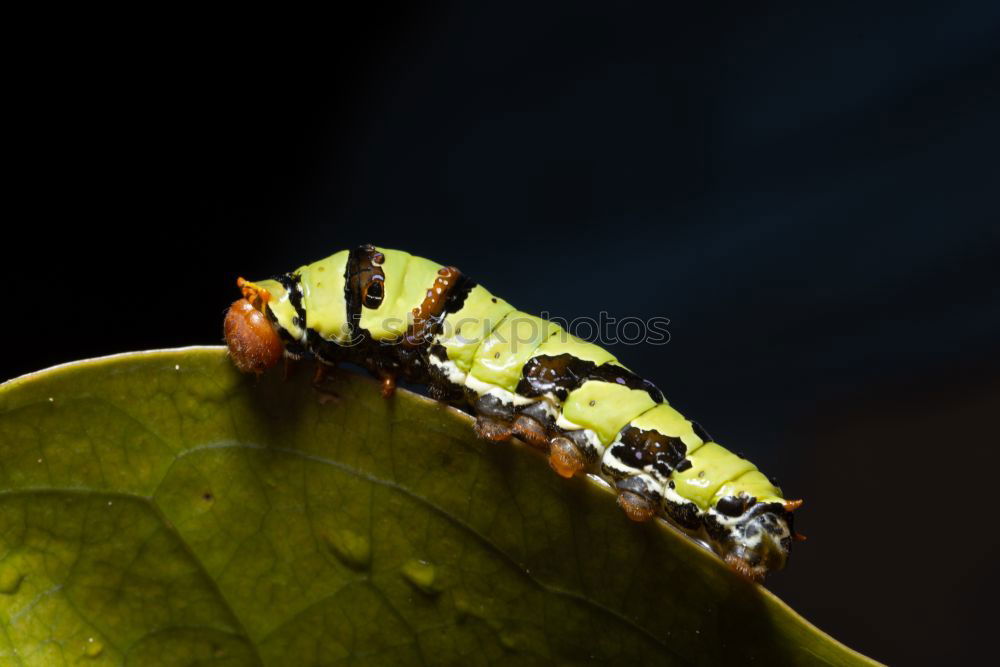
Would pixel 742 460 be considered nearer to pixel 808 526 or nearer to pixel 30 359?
pixel 808 526

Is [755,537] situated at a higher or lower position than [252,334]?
lower

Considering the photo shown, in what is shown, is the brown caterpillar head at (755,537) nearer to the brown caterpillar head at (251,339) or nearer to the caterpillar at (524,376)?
the caterpillar at (524,376)

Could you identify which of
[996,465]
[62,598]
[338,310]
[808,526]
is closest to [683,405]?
[808,526]

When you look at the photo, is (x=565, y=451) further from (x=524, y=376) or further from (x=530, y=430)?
(x=524, y=376)

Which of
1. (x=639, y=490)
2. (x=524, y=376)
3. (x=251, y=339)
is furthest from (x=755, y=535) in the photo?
(x=251, y=339)

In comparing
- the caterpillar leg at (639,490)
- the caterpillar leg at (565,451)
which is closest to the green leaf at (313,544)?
the caterpillar leg at (639,490)

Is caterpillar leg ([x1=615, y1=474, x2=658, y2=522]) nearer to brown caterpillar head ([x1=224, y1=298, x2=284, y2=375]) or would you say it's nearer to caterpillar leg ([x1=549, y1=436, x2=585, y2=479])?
caterpillar leg ([x1=549, y1=436, x2=585, y2=479])

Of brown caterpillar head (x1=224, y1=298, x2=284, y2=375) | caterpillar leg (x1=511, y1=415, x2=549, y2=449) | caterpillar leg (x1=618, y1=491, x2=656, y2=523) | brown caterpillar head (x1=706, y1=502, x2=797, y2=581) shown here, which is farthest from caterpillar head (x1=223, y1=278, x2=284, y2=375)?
brown caterpillar head (x1=706, y1=502, x2=797, y2=581)
